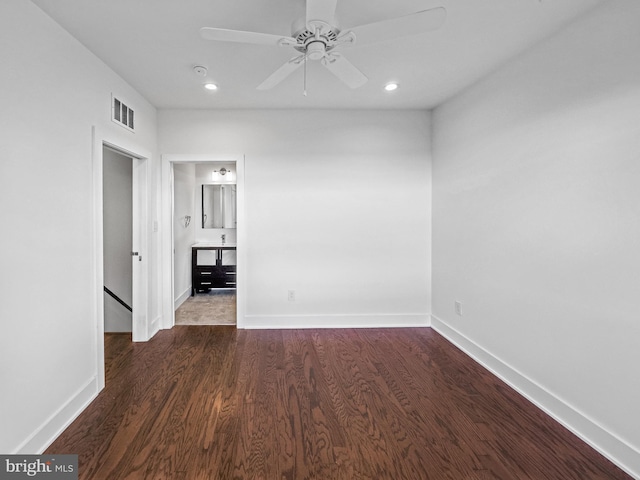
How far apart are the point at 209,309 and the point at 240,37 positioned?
365cm

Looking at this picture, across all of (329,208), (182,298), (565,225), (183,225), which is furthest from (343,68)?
(182,298)

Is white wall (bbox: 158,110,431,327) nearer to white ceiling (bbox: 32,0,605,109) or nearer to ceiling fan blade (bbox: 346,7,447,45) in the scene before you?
white ceiling (bbox: 32,0,605,109)

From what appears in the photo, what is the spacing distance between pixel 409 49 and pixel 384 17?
46cm

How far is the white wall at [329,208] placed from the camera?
3678 millimetres

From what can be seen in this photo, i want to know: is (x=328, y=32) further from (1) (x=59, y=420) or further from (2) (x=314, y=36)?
(1) (x=59, y=420)

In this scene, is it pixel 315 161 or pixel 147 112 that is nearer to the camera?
pixel 147 112

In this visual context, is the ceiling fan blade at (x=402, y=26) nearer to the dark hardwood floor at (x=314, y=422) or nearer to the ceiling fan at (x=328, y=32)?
the ceiling fan at (x=328, y=32)

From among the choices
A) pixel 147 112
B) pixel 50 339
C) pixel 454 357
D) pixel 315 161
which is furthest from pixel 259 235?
pixel 454 357

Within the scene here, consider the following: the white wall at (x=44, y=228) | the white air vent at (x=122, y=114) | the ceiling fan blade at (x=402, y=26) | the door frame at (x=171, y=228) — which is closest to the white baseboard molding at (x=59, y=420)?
the white wall at (x=44, y=228)

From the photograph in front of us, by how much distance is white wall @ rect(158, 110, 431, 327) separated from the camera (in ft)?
12.1

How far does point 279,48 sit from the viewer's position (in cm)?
234

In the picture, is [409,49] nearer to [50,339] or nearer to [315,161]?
[315,161]

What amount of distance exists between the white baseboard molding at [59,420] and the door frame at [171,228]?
1.44m

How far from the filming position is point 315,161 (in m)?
3.71
